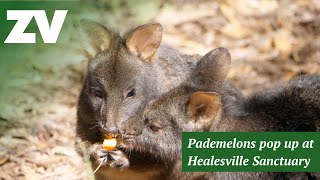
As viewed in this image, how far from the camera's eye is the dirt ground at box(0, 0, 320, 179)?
30.1 feet

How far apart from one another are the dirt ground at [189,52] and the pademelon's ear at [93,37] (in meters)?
1.54

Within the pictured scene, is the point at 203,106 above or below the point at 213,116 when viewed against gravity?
above

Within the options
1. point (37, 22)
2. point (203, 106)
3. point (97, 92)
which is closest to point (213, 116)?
point (203, 106)

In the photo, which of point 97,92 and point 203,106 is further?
point 97,92

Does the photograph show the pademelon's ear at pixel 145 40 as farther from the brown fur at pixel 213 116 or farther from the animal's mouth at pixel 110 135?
the animal's mouth at pixel 110 135

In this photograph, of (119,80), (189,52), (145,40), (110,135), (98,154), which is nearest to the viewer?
(110,135)

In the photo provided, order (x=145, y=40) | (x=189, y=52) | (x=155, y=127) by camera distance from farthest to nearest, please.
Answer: (x=189, y=52) → (x=145, y=40) → (x=155, y=127)

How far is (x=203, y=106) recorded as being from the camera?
686cm

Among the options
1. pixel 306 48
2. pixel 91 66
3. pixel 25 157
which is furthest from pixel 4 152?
pixel 306 48

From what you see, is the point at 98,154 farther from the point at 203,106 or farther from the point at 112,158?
the point at 203,106

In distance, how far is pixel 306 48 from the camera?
1091cm

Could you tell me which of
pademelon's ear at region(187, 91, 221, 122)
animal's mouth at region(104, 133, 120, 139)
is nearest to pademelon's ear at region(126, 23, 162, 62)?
animal's mouth at region(104, 133, 120, 139)

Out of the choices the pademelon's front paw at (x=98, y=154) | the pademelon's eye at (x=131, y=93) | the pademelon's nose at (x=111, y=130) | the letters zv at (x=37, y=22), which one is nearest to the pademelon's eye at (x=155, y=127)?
the pademelon's nose at (x=111, y=130)
